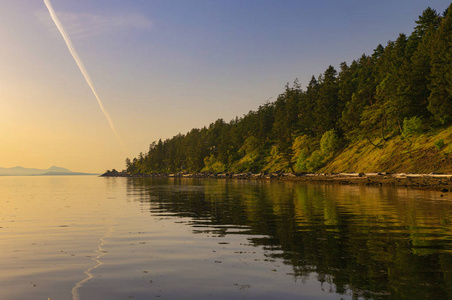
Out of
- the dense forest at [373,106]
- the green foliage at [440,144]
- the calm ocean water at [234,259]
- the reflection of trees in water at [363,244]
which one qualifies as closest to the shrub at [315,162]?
the dense forest at [373,106]

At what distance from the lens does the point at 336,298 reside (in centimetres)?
811

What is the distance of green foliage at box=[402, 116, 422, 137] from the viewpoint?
77125 millimetres

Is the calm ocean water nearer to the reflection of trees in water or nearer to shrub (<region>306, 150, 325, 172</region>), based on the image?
the reflection of trees in water

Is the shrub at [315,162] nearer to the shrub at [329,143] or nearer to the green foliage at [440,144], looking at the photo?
Answer: the shrub at [329,143]

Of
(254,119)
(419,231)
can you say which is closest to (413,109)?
(419,231)

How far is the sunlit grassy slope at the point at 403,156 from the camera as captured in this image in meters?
62.4

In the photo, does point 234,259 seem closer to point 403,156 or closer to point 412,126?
point 403,156

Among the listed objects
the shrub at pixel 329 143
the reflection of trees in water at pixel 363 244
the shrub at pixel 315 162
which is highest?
the shrub at pixel 329 143

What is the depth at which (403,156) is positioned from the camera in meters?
73.5

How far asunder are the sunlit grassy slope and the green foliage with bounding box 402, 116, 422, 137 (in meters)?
1.33

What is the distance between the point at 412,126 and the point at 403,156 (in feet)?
31.1

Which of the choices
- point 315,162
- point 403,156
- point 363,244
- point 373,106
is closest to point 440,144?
point 403,156

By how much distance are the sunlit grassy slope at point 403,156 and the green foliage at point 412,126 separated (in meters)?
1.33

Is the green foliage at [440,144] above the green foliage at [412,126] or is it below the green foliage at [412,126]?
below
